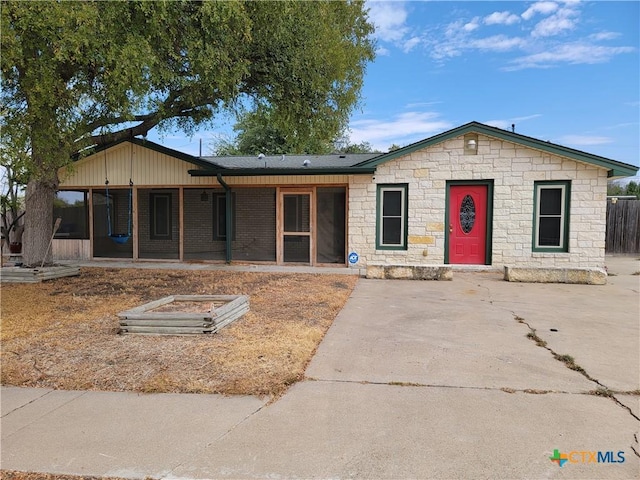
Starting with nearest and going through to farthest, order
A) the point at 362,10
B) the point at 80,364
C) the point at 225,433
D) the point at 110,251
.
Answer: the point at 225,433, the point at 80,364, the point at 362,10, the point at 110,251

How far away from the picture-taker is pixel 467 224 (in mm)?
10953

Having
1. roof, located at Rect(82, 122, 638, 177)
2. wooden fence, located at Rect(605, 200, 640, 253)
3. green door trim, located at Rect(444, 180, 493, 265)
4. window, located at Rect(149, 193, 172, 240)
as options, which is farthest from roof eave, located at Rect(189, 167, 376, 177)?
wooden fence, located at Rect(605, 200, 640, 253)

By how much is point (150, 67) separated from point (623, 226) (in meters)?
17.4

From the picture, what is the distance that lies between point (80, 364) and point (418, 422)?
3323mm

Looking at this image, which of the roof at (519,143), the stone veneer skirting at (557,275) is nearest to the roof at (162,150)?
the roof at (519,143)

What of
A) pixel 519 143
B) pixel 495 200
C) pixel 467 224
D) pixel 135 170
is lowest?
pixel 467 224

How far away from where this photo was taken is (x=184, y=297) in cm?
661

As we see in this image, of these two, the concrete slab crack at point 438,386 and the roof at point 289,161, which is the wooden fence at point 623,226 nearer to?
the roof at point 289,161

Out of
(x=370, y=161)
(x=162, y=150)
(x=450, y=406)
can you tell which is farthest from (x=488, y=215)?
(x=162, y=150)

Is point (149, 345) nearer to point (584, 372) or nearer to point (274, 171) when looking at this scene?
point (584, 372)

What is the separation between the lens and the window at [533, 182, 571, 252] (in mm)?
10375

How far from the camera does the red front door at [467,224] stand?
10844 millimetres

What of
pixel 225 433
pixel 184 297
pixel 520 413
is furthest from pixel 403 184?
pixel 225 433

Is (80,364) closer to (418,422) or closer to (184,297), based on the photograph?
(184,297)
